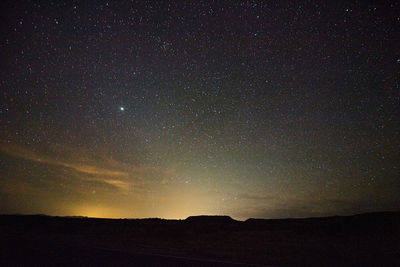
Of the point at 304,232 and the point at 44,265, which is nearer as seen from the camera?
the point at 44,265

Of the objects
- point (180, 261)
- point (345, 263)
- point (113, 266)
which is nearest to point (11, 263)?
point (113, 266)

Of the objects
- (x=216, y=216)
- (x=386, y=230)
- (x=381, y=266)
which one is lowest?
(x=381, y=266)

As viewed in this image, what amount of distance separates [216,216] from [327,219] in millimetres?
26009

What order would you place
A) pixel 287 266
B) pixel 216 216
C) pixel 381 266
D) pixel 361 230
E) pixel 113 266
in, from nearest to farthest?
1. pixel 113 266
2. pixel 287 266
3. pixel 381 266
4. pixel 361 230
5. pixel 216 216

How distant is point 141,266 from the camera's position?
7746 millimetres

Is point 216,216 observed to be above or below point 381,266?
above

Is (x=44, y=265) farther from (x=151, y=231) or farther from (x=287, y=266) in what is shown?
(x=151, y=231)

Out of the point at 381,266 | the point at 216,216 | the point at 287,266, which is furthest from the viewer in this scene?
the point at 216,216

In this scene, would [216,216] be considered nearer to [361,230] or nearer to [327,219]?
[327,219]

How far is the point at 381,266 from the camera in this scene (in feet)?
30.9

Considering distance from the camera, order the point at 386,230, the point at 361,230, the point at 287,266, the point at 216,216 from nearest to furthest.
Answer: the point at 287,266 < the point at 386,230 < the point at 361,230 < the point at 216,216

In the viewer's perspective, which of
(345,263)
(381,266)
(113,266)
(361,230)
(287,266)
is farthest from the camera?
(361,230)

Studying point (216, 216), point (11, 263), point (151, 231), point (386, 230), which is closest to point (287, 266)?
point (11, 263)

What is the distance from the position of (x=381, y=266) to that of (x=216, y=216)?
4624cm
